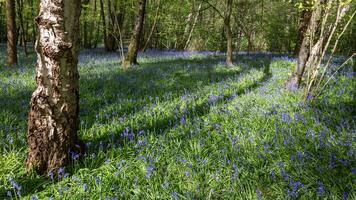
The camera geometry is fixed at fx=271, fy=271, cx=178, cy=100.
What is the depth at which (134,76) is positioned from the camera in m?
10.7

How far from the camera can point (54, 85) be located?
339cm

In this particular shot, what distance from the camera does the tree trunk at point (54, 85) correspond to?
10.8 ft

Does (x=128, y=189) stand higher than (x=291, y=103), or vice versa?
(x=291, y=103)

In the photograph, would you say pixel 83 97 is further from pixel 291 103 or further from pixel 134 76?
pixel 291 103

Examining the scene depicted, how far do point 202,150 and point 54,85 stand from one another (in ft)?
7.48

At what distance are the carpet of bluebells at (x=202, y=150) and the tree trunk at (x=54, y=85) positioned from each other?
0.25 m

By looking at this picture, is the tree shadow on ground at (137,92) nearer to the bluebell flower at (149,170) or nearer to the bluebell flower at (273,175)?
the bluebell flower at (149,170)

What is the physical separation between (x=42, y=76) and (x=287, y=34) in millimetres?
28813

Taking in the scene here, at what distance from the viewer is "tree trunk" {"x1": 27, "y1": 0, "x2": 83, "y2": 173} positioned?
331 cm

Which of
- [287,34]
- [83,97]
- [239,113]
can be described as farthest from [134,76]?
[287,34]

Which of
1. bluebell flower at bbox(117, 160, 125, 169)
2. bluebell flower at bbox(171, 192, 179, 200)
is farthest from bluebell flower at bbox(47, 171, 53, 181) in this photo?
bluebell flower at bbox(171, 192, 179, 200)

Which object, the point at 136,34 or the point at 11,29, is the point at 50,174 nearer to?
the point at 136,34

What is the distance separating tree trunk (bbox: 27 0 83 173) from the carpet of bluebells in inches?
9.8

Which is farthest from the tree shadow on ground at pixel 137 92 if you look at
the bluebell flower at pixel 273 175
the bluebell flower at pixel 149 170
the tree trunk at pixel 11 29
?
the tree trunk at pixel 11 29
